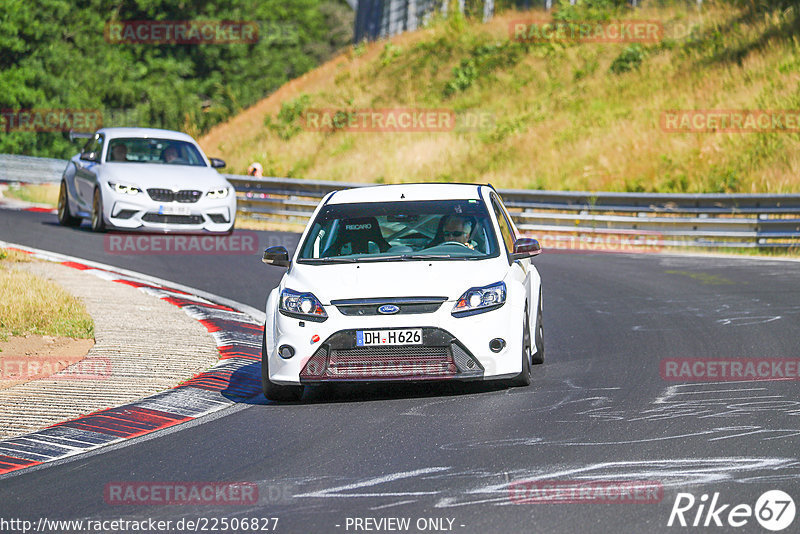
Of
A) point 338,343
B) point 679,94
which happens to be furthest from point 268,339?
point 679,94

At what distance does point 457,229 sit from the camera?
393 inches

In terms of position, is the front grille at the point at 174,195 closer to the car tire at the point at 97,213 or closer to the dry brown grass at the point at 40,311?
the car tire at the point at 97,213

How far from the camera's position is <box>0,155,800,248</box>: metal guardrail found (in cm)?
2091

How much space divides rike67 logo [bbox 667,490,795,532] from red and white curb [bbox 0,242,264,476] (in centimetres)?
372

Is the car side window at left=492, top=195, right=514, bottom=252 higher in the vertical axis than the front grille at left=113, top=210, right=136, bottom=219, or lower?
higher

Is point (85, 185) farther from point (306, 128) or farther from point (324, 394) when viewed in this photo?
point (306, 128)

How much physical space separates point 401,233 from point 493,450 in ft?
10.7

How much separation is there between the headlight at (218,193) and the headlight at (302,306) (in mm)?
11769

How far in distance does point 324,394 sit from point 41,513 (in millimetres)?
3569

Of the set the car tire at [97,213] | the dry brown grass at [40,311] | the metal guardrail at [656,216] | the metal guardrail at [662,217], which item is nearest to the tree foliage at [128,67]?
the metal guardrail at [656,216]

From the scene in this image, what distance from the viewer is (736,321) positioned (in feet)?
42.1

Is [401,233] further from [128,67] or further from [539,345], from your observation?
[128,67]

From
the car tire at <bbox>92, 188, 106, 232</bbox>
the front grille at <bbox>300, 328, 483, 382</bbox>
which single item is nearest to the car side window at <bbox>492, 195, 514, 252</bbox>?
the front grille at <bbox>300, 328, 483, 382</bbox>

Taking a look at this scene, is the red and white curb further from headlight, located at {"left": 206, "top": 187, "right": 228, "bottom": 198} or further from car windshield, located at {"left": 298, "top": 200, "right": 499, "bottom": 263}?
headlight, located at {"left": 206, "top": 187, "right": 228, "bottom": 198}
